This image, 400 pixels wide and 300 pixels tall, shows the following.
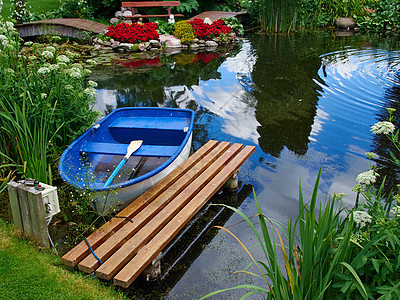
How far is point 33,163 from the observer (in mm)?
3988

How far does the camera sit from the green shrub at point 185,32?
43.1 feet

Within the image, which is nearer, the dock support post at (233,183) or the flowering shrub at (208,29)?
the dock support post at (233,183)

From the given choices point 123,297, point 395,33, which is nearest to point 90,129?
point 123,297

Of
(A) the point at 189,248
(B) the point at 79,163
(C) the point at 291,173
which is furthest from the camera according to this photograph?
(C) the point at 291,173

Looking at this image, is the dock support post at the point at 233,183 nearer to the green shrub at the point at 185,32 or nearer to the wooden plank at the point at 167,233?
the wooden plank at the point at 167,233

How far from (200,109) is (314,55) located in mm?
5477

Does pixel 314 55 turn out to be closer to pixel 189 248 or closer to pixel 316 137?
pixel 316 137

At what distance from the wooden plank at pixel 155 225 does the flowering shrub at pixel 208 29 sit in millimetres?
9536

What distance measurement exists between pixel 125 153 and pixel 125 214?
111 centimetres

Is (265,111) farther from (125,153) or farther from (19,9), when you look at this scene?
(19,9)

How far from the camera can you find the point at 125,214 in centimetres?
374

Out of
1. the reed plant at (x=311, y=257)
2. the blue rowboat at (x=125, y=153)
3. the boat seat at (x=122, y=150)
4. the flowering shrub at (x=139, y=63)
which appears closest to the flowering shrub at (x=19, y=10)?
the flowering shrub at (x=139, y=63)

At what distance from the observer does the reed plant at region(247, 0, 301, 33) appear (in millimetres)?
13742

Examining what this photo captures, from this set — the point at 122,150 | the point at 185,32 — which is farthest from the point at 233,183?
the point at 185,32
